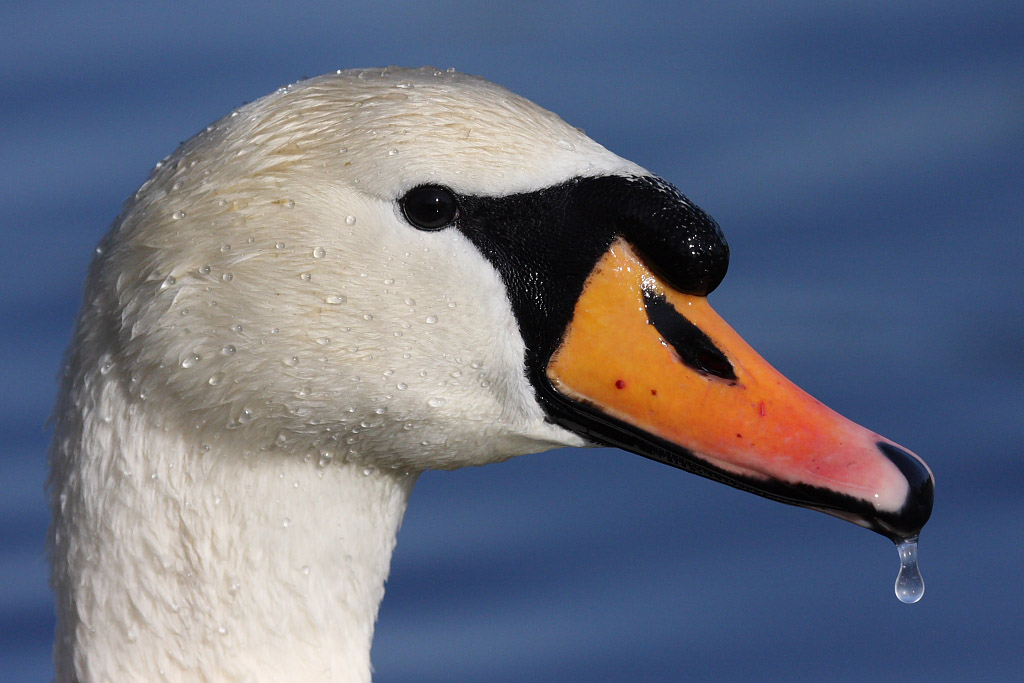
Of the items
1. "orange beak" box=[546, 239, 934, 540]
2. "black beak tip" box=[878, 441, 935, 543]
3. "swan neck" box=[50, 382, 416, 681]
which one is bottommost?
"swan neck" box=[50, 382, 416, 681]

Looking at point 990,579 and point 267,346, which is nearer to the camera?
point 267,346

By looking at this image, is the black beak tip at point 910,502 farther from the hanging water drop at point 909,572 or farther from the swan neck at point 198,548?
the swan neck at point 198,548

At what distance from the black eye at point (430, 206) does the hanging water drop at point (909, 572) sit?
107 centimetres

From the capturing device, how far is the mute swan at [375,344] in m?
3.34

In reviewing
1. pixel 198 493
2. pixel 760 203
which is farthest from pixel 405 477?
pixel 760 203

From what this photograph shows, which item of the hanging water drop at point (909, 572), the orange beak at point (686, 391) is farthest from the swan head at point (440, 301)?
the hanging water drop at point (909, 572)

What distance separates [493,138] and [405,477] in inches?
31.1

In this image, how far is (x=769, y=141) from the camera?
23.5ft

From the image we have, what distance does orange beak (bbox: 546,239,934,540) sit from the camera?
3.37 metres

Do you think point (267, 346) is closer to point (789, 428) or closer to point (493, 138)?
point (493, 138)

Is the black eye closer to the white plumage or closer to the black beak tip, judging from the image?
the white plumage

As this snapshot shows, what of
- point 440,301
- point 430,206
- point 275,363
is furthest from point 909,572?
point 275,363

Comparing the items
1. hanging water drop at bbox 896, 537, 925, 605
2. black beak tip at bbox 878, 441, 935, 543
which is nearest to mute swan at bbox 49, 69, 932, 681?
black beak tip at bbox 878, 441, 935, 543

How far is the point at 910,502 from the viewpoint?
10.7ft
